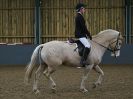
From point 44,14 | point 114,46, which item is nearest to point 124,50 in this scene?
point 44,14

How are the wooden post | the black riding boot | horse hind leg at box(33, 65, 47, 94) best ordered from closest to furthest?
horse hind leg at box(33, 65, 47, 94) → the black riding boot → the wooden post

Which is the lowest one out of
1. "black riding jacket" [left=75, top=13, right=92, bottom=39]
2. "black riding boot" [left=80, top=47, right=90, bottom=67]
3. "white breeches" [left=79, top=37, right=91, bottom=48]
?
"black riding boot" [left=80, top=47, right=90, bottom=67]

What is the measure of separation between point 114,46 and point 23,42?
45.2ft

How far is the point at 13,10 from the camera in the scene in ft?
86.9

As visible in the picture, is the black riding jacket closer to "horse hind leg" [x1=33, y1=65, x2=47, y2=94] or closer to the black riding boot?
the black riding boot

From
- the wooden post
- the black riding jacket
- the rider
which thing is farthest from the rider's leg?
the wooden post

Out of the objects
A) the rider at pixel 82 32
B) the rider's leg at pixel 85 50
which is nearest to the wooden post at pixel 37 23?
the rider at pixel 82 32

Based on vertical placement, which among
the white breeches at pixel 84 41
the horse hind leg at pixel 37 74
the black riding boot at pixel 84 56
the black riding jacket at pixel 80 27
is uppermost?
the black riding jacket at pixel 80 27

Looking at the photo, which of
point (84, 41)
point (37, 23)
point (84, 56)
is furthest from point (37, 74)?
point (37, 23)

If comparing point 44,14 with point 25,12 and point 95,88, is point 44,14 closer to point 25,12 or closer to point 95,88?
point 25,12

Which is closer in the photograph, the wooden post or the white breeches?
the white breeches

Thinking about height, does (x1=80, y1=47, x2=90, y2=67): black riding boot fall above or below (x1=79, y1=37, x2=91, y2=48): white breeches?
below

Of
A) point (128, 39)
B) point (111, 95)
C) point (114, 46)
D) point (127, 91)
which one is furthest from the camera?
point (128, 39)

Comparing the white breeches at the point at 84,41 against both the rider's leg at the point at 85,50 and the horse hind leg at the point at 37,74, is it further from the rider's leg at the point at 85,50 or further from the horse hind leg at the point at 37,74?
the horse hind leg at the point at 37,74
